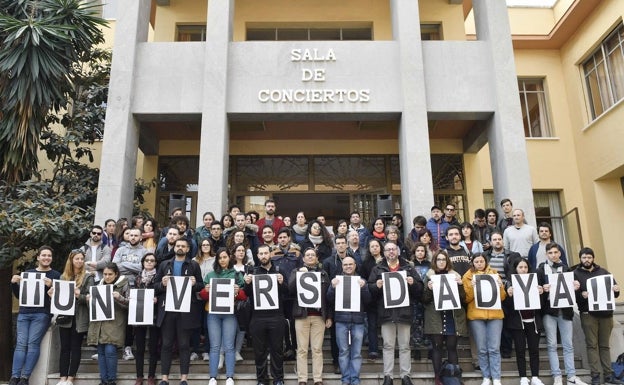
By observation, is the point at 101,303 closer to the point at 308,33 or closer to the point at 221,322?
the point at 221,322

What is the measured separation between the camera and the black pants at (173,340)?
21.6 ft

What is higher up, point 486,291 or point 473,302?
point 486,291

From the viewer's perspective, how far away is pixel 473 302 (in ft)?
22.4

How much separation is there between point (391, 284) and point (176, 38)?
10.4m

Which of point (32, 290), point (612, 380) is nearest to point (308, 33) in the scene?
point (32, 290)

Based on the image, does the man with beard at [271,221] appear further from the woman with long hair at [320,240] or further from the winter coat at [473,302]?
the winter coat at [473,302]

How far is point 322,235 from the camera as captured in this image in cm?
777

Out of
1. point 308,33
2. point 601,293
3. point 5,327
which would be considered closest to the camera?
point 601,293

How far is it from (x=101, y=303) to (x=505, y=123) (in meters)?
8.36

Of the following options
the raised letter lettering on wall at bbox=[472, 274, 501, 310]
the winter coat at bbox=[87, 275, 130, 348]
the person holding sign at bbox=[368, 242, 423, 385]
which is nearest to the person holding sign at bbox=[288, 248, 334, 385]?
the person holding sign at bbox=[368, 242, 423, 385]

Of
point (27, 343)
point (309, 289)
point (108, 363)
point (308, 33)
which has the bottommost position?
point (108, 363)

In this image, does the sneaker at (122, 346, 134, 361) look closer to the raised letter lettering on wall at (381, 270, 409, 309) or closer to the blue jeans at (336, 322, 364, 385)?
the blue jeans at (336, 322, 364, 385)

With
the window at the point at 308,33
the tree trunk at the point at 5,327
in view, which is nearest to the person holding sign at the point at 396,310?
the tree trunk at the point at 5,327

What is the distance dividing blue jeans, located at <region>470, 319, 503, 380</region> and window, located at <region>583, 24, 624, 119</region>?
957cm
